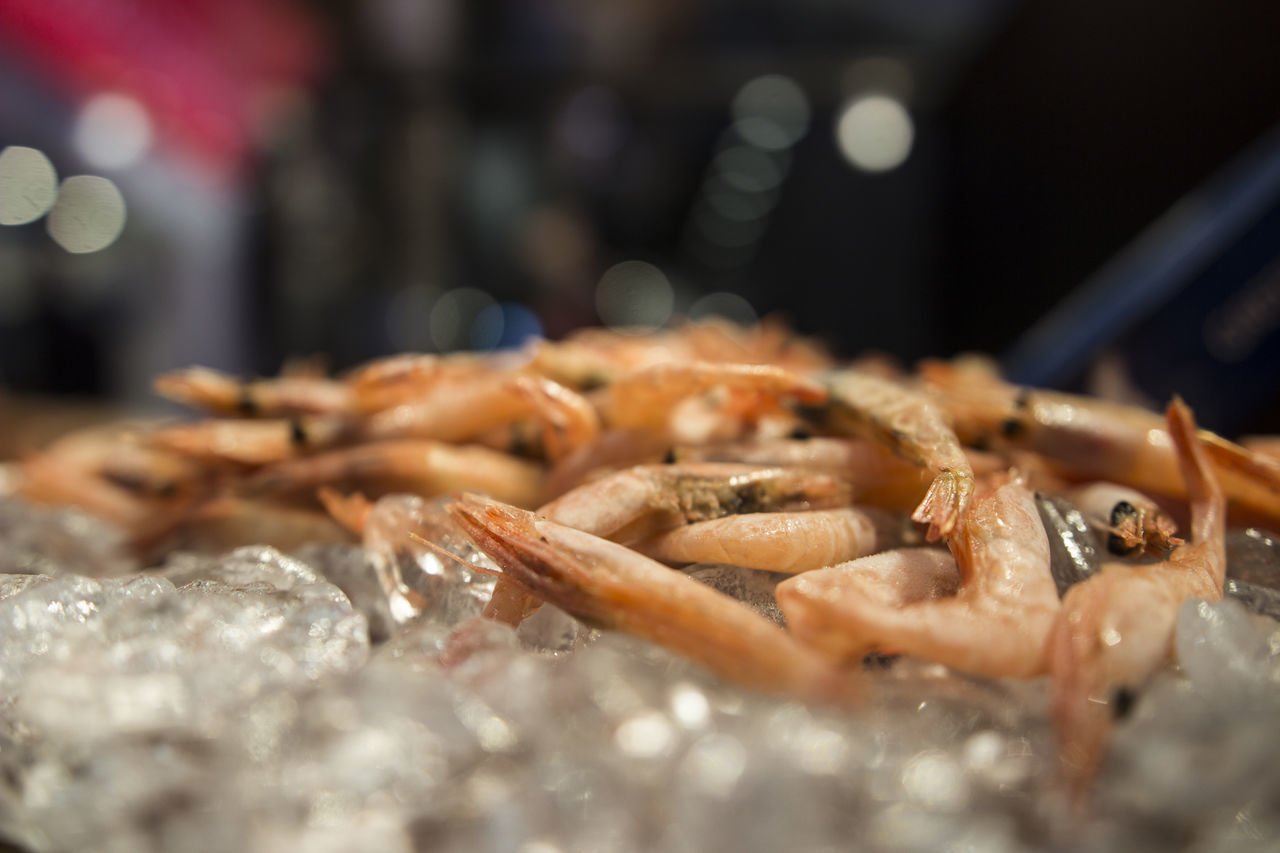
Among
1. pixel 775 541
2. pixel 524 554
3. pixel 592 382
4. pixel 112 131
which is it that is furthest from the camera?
pixel 112 131

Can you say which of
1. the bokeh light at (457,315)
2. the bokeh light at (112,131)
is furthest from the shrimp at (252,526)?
the bokeh light at (457,315)

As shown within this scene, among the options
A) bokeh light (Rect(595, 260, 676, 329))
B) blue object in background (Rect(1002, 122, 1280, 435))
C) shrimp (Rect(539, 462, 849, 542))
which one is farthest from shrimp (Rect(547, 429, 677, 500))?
bokeh light (Rect(595, 260, 676, 329))

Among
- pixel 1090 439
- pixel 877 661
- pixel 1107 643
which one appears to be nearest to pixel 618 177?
pixel 1090 439

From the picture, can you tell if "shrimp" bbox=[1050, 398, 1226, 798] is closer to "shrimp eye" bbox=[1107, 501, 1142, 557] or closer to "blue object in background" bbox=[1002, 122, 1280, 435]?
"shrimp eye" bbox=[1107, 501, 1142, 557]

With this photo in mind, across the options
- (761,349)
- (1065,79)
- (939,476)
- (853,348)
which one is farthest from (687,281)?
(939,476)

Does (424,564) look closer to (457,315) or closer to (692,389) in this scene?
(692,389)

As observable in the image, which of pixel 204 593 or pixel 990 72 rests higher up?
pixel 990 72

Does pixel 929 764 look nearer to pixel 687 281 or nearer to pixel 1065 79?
pixel 1065 79
